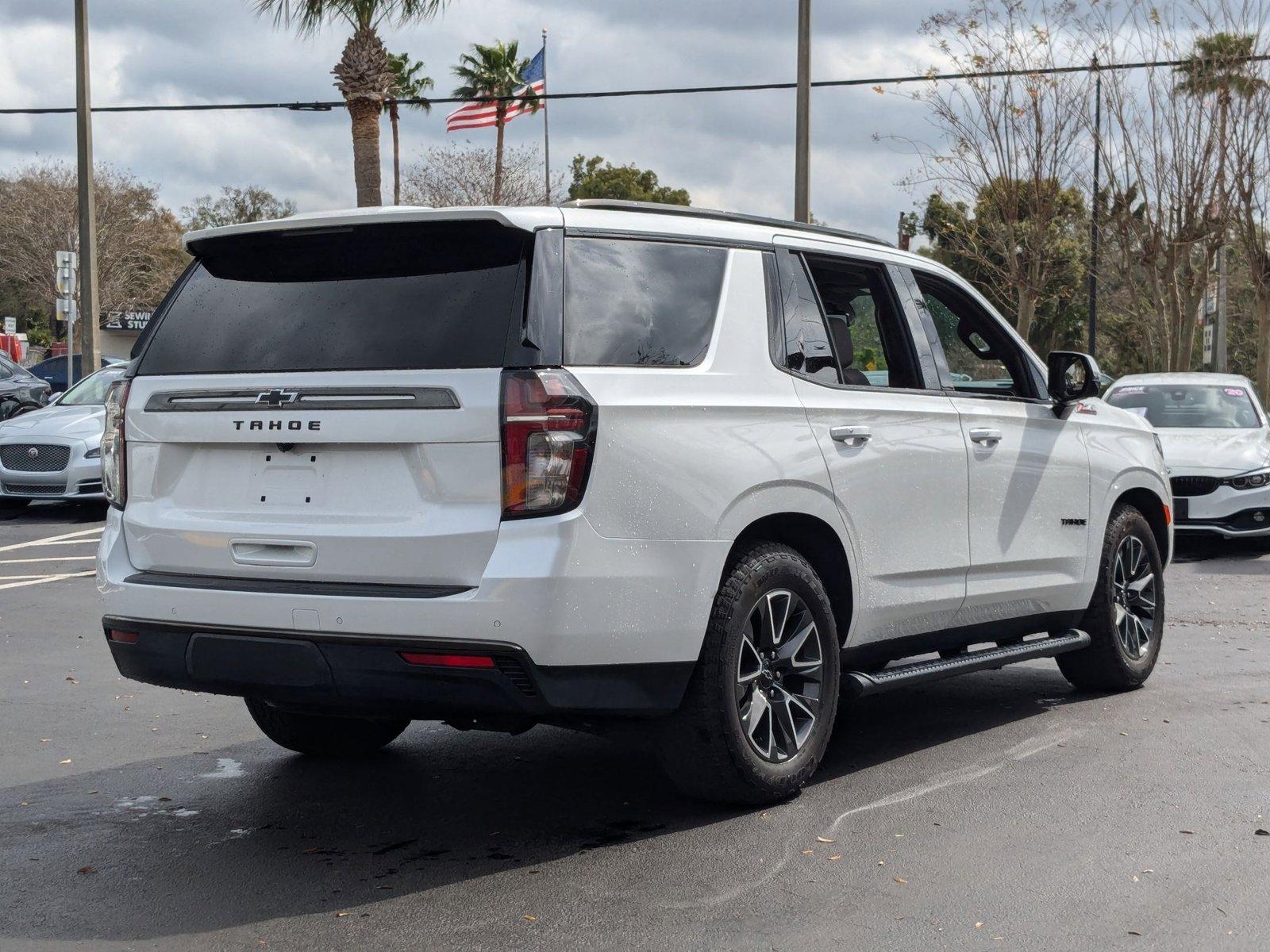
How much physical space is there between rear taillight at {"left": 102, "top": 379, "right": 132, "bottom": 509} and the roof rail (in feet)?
5.39

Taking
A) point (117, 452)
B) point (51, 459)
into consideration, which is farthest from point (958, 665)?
point (51, 459)

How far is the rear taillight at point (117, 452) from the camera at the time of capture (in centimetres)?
520

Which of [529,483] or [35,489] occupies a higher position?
[529,483]

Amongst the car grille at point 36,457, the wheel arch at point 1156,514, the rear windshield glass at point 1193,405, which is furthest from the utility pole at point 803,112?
the wheel arch at point 1156,514

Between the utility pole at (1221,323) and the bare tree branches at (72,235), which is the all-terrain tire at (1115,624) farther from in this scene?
the bare tree branches at (72,235)

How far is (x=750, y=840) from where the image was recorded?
4.93 meters

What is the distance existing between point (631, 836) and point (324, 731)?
5.27 ft

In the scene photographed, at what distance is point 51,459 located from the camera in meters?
16.9

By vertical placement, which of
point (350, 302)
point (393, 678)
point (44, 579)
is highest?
point (350, 302)

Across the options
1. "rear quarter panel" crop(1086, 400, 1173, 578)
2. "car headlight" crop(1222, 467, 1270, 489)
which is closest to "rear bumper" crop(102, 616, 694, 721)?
"rear quarter panel" crop(1086, 400, 1173, 578)

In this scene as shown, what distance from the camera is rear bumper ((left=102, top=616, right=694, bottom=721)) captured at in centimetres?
448

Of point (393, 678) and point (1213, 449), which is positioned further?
point (1213, 449)

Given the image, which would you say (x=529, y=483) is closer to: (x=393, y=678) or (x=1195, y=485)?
(x=393, y=678)

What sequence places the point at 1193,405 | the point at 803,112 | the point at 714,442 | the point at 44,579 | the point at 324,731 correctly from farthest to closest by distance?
the point at 803,112
the point at 1193,405
the point at 44,579
the point at 324,731
the point at 714,442
